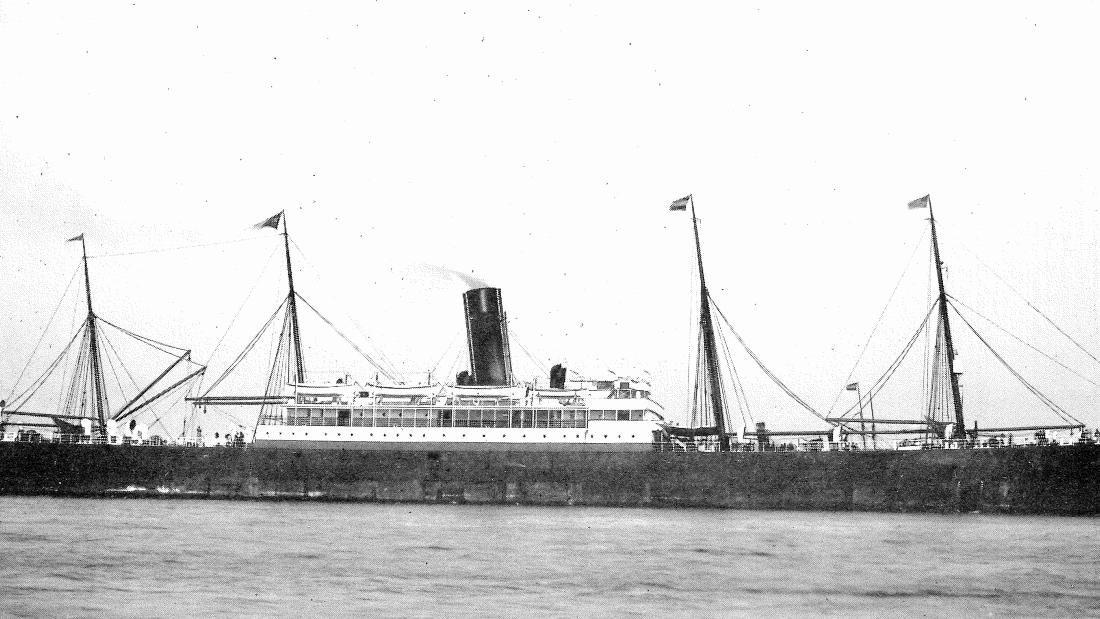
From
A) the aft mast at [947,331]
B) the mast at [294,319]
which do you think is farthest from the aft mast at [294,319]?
the aft mast at [947,331]

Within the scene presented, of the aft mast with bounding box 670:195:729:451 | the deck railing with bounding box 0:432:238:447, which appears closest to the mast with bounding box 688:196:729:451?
the aft mast with bounding box 670:195:729:451

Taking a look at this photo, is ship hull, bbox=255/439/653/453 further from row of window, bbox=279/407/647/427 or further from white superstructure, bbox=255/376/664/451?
row of window, bbox=279/407/647/427

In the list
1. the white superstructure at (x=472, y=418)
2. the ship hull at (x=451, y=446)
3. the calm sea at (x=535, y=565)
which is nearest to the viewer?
the calm sea at (x=535, y=565)

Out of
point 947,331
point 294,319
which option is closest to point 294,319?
point 294,319

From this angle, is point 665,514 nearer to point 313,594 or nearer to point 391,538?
point 391,538

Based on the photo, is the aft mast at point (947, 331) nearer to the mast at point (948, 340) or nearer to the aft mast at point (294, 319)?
the mast at point (948, 340)

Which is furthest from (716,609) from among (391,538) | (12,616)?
(391,538)
